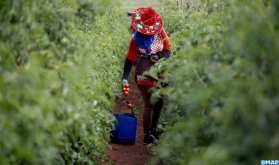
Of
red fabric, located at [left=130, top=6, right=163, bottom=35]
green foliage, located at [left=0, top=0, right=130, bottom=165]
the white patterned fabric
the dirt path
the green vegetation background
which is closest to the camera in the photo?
the green vegetation background

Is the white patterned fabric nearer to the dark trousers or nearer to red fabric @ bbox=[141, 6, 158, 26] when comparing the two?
red fabric @ bbox=[141, 6, 158, 26]

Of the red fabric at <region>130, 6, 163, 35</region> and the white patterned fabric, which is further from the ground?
the red fabric at <region>130, 6, 163, 35</region>

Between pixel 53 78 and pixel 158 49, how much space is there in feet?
7.79

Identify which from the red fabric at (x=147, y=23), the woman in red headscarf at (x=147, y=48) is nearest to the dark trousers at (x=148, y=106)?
the woman in red headscarf at (x=147, y=48)

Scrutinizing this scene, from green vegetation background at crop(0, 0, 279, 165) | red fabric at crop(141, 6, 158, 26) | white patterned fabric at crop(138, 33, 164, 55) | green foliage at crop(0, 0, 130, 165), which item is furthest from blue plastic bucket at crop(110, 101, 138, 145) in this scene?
green vegetation background at crop(0, 0, 279, 165)

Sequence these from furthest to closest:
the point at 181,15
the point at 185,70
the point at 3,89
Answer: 1. the point at 181,15
2. the point at 185,70
3. the point at 3,89

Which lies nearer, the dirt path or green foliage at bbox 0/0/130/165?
green foliage at bbox 0/0/130/165

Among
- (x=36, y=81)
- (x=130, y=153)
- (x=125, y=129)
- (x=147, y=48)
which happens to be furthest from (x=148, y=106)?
(x=36, y=81)

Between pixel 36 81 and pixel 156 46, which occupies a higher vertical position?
pixel 36 81

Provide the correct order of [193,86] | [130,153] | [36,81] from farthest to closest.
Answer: [130,153], [193,86], [36,81]

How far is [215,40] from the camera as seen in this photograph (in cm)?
199

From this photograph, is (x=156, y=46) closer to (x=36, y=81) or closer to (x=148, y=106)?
(x=148, y=106)

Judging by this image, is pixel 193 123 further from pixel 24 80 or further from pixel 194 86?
pixel 24 80

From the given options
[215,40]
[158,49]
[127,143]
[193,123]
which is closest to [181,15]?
[158,49]
